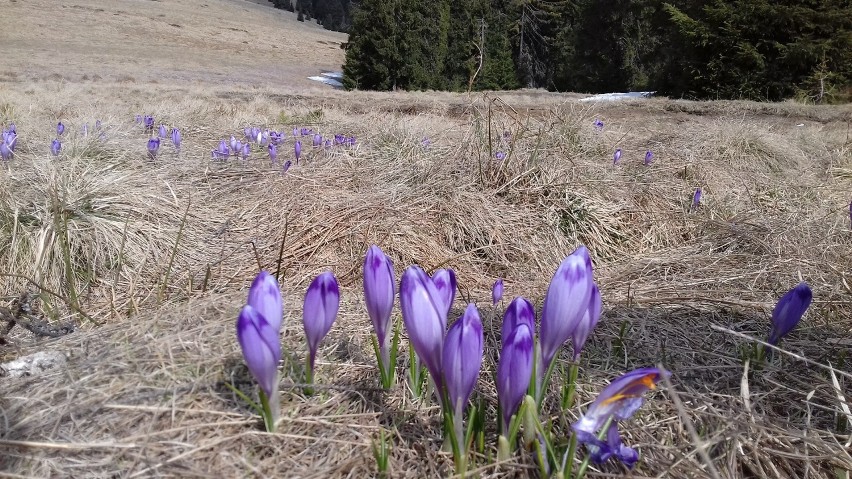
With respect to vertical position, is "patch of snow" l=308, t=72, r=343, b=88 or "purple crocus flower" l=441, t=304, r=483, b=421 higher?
"patch of snow" l=308, t=72, r=343, b=88

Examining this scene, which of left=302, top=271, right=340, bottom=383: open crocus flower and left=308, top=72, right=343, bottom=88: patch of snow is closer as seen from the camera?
left=302, top=271, right=340, bottom=383: open crocus flower

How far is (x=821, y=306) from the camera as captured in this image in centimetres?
195

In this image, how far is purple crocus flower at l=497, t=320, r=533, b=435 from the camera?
38.8 inches

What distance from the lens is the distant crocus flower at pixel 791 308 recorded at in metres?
1.40

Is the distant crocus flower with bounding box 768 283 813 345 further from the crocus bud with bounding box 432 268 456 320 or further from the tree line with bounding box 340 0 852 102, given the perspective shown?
the tree line with bounding box 340 0 852 102

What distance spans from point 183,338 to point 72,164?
2.09 metres

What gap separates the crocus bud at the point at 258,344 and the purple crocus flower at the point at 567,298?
526 millimetres

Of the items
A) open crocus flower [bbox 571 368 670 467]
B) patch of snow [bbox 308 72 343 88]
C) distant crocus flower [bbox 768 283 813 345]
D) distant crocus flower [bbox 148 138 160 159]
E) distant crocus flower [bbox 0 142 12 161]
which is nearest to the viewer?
open crocus flower [bbox 571 368 670 467]

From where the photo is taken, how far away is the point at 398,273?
240cm

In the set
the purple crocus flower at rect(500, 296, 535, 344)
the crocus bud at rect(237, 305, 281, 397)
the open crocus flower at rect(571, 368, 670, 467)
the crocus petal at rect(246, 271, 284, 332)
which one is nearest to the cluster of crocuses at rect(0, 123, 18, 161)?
the crocus petal at rect(246, 271, 284, 332)

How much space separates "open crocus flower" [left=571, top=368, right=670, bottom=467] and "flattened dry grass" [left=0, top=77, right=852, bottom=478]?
0.25 feet

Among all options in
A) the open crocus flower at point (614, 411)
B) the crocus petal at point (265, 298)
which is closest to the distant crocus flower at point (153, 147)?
the crocus petal at point (265, 298)

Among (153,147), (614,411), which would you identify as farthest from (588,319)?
(153,147)

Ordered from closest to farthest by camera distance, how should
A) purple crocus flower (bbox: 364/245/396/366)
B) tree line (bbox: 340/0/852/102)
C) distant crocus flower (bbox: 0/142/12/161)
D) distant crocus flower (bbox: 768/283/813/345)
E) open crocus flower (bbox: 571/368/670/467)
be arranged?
open crocus flower (bbox: 571/368/670/467) → purple crocus flower (bbox: 364/245/396/366) → distant crocus flower (bbox: 768/283/813/345) → distant crocus flower (bbox: 0/142/12/161) → tree line (bbox: 340/0/852/102)
